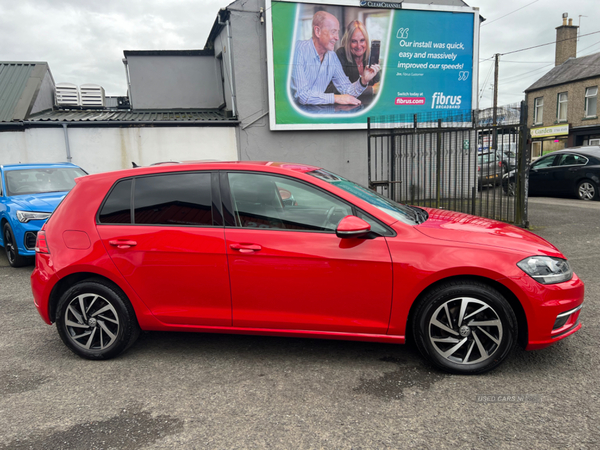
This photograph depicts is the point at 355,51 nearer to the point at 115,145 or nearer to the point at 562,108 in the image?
the point at 115,145

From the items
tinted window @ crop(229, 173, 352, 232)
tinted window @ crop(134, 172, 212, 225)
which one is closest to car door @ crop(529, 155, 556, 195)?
tinted window @ crop(229, 173, 352, 232)

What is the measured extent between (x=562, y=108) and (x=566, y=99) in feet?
2.17

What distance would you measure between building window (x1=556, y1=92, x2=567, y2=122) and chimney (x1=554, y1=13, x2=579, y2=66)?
3.48 metres

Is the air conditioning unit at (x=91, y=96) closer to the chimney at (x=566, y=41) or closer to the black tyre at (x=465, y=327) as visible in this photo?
the black tyre at (x=465, y=327)

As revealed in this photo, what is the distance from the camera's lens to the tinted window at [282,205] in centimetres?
321

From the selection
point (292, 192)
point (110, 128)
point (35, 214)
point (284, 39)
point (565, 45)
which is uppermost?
point (565, 45)

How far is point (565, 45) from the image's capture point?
30359 mm

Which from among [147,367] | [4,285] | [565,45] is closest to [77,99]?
[4,285]

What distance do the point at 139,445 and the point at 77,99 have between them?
50.5 feet

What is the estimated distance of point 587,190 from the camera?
515 inches

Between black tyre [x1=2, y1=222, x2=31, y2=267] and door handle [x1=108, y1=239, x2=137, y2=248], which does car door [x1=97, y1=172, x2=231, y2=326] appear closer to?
door handle [x1=108, y1=239, x2=137, y2=248]

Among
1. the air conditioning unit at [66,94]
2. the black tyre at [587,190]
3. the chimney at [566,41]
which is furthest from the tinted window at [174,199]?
the chimney at [566,41]

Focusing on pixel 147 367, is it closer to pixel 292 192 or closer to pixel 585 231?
pixel 292 192

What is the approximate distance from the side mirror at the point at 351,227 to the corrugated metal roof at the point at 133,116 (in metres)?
10.1
